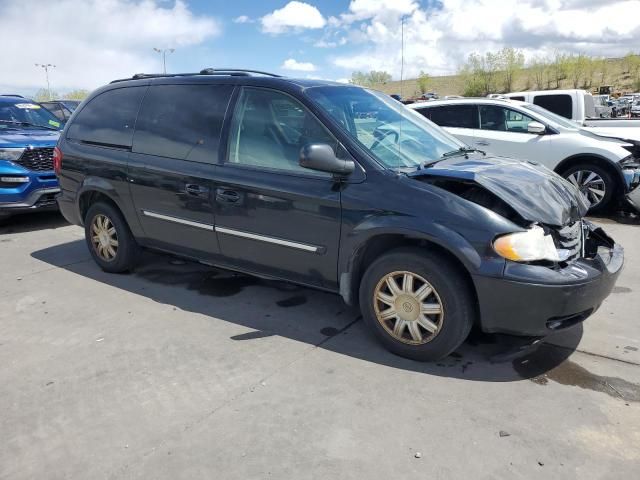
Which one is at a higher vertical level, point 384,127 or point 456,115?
point 456,115

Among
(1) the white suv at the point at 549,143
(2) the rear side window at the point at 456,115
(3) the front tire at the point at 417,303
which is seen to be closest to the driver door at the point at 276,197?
(3) the front tire at the point at 417,303

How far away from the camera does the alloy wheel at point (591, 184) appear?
7.75 meters

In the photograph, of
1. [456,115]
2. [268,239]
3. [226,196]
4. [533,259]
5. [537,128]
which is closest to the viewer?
[533,259]

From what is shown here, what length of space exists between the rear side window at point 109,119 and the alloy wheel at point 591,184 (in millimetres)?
6225

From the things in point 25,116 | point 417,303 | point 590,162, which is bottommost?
point 417,303

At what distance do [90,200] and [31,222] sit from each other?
3.37m

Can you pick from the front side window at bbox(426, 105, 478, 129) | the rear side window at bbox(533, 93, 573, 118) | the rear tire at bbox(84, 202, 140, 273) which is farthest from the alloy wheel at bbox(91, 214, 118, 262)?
the rear side window at bbox(533, 93, 573, 118)

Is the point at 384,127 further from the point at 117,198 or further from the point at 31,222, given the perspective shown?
the point at 31,222

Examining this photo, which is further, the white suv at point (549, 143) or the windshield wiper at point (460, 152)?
the white suv at point (549, 143)

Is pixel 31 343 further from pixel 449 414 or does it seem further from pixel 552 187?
pixel 552 187

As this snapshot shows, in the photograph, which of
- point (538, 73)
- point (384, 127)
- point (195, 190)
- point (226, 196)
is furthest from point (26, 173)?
point (538, 73)

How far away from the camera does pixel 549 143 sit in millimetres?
8016

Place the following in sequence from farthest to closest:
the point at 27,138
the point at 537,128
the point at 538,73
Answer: the point at 538,73 < the point at 537,128 < the point at 27,138

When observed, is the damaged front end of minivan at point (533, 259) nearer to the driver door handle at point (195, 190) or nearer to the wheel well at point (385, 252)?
the wheel well at point (385, 252)
